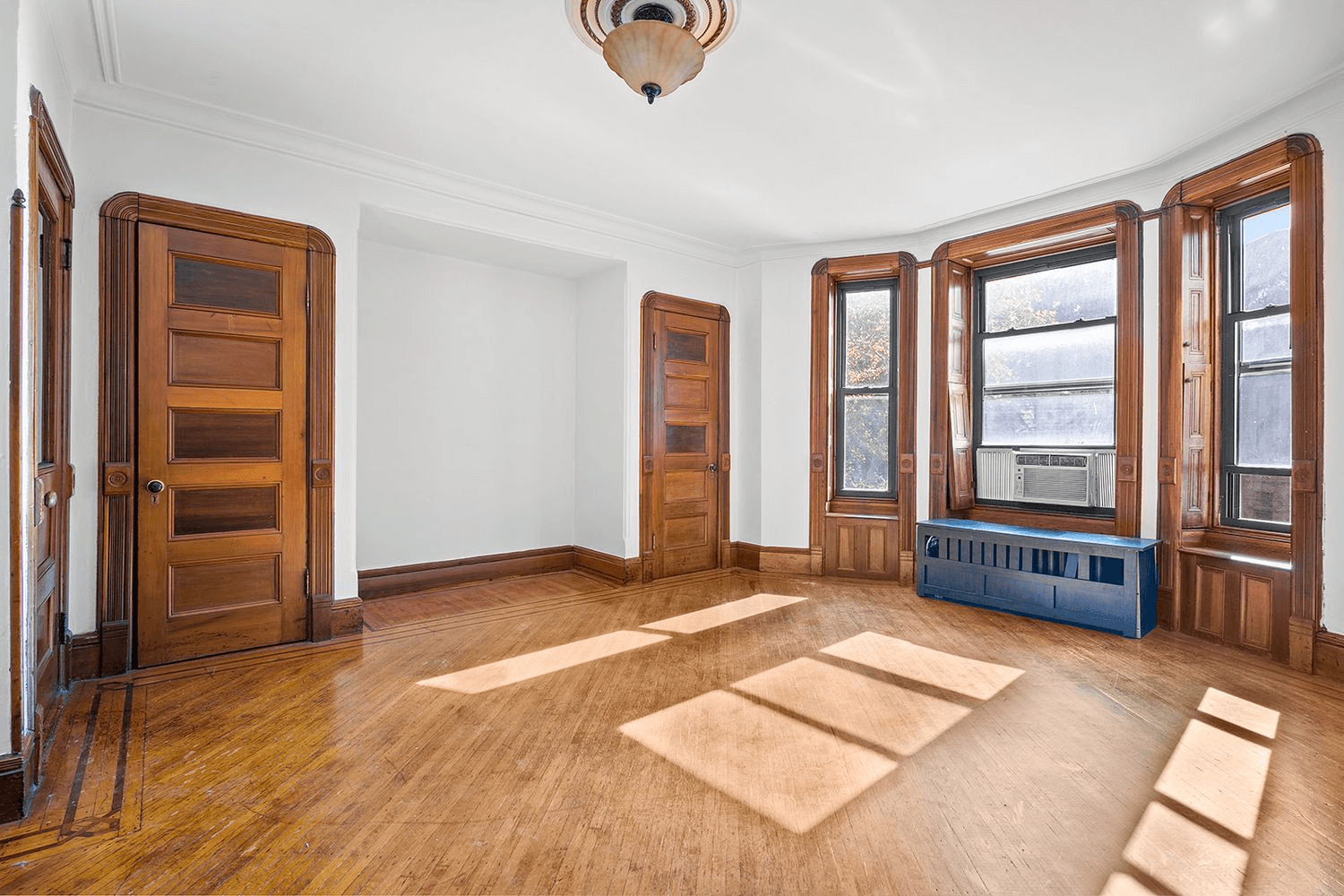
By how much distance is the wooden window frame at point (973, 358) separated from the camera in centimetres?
462

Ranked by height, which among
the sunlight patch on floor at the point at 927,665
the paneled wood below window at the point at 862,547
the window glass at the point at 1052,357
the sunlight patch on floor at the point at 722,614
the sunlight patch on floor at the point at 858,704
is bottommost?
the sunlight patch on floor at the point at 858,704

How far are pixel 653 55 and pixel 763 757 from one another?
2.91m

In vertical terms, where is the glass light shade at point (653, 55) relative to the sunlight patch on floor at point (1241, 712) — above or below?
above

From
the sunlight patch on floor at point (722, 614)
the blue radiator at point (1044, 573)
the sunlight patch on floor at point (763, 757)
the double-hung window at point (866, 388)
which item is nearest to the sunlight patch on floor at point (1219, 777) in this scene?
the sunlight patch on floor at point (763, 757)

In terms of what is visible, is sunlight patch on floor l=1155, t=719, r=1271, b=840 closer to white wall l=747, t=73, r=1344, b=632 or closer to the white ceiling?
white wall l=747, t=73, r=1344, b=632

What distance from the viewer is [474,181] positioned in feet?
15.4

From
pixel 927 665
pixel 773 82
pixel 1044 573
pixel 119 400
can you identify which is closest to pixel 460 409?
pixel 119 400

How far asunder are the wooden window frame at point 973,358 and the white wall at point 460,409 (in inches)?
130

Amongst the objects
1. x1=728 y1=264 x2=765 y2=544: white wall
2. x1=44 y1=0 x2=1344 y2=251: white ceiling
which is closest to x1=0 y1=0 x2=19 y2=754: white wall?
x1=44 y1=0 x2=1344 y2=251: white ceiling

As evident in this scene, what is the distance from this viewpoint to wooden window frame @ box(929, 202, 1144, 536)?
15.2 ft

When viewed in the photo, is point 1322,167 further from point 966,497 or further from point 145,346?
point 145,346

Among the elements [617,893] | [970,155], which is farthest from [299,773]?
[970,155]

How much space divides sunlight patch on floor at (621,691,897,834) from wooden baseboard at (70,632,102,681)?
2.78 m

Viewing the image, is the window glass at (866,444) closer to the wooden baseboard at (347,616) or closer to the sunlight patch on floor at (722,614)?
the sunlight patch on floor at (722,614)
